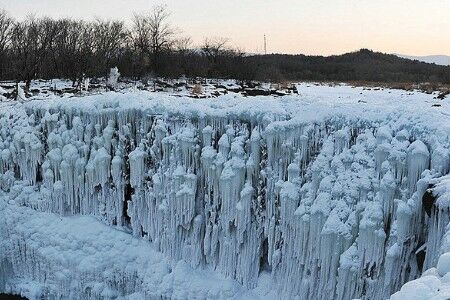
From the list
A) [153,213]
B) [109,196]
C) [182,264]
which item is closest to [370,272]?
[182,264]

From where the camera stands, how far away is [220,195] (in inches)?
451

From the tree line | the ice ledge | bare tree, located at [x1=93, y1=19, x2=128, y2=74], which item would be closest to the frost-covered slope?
the ice ledge

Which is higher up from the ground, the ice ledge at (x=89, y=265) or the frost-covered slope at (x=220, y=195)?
the frost-covered slope at (x=220, y=195)

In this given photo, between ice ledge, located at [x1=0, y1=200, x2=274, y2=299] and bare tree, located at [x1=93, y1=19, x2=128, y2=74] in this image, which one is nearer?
ice ledge, located at [x1=0, y1=200, x2=274, y2=299]

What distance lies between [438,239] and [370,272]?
2091 mm

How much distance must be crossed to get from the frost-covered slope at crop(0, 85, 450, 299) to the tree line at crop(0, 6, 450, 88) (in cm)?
1621

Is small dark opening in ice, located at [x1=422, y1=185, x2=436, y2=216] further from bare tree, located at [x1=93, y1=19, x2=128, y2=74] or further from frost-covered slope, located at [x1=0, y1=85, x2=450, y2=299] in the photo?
bare tree, located at [x1=93, y1=19, x2=128, y2=74]

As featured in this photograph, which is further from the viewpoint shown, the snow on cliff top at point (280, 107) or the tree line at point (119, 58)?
the tree line at point (119, 58)

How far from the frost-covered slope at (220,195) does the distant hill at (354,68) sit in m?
22.7

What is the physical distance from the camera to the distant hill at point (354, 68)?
38878 mm

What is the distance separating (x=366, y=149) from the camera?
9508 millimetres

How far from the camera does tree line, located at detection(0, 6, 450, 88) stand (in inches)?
1383

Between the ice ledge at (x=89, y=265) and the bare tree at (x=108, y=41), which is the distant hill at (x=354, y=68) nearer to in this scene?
the bare tree at (x=108, y=41)

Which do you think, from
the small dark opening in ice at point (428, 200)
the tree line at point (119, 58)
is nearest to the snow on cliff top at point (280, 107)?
the small dark opening in ice at point (428, 200)
